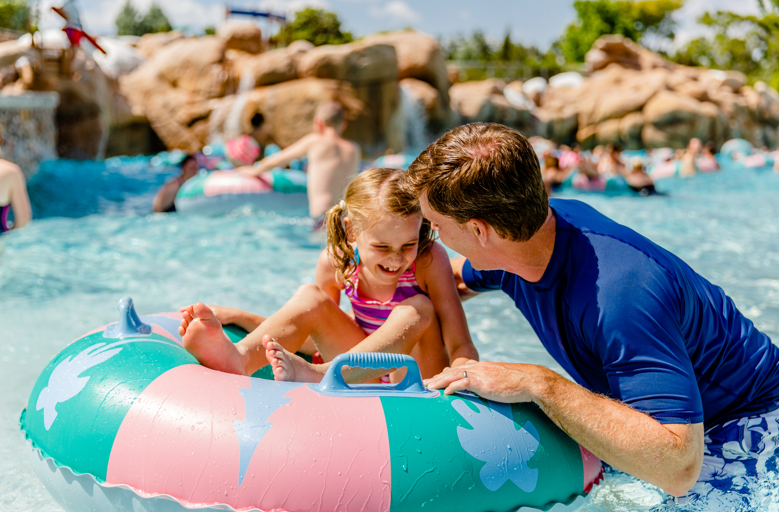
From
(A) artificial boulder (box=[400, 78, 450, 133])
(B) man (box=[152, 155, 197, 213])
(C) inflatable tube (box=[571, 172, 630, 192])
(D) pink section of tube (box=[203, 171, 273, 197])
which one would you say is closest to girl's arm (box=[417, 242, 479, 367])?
(D) pink section of tube (box=[203, 171, 273, 197])

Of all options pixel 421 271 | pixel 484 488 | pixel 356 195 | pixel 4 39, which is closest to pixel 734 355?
pixel 484 488

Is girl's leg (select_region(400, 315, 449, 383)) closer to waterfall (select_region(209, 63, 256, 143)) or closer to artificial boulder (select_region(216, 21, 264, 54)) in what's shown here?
waterfall (select_region(209, 63, 256, 143))

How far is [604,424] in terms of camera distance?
1613 mm

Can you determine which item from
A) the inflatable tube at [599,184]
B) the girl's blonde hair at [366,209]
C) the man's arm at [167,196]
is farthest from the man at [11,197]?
the inflatable tube at [599,184]

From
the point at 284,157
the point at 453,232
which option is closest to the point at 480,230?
the point at 453,232

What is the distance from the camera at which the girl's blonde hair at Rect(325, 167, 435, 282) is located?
2.39m

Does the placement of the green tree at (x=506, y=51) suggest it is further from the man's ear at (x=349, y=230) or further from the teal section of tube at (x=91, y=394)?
the teal section of tube at (x=91, y=394)

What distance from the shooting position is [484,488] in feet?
5.38

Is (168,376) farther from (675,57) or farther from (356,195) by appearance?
(675,57)

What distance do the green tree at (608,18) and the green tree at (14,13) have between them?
112 feet

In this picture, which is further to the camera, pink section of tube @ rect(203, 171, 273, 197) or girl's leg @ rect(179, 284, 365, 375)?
pink section of tube @ rect(203, 171, 273, 197)

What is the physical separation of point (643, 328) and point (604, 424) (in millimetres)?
258

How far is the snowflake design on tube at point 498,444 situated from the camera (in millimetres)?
1656

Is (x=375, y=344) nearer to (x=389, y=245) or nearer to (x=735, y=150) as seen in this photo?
(x=389, y=245)
